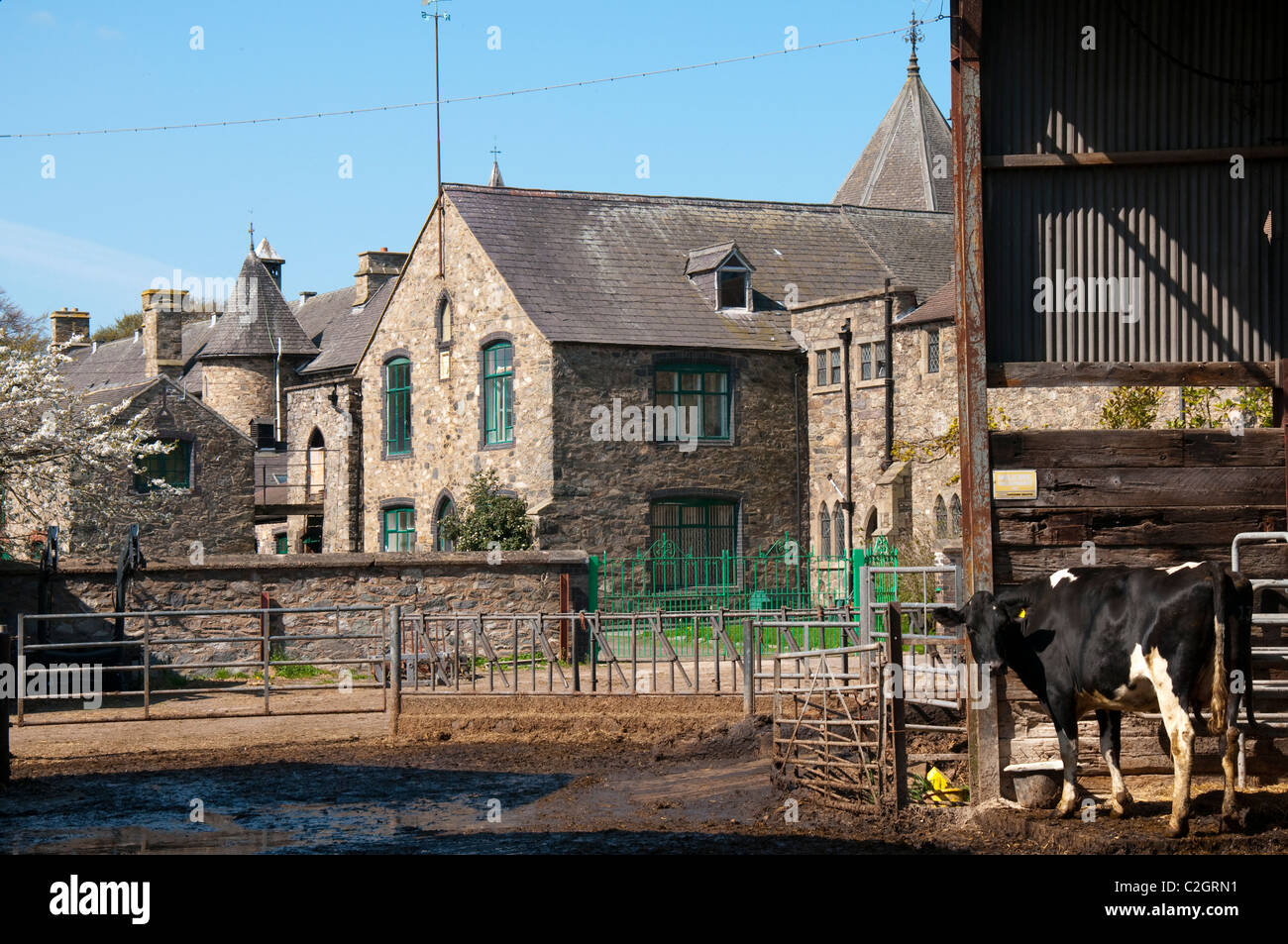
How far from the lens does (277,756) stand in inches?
624

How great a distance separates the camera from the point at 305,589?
2380cm

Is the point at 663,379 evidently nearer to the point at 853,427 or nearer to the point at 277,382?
the point at 853,427

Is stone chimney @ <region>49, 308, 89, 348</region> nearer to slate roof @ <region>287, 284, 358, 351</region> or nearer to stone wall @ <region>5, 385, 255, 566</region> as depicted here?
slate roof @ <region>287, 284, 358, 351</region>

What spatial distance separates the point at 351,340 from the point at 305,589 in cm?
1974

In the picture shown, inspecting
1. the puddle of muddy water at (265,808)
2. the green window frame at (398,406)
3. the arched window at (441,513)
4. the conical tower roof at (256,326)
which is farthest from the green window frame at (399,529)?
the puddle of muddy water at (265,808)

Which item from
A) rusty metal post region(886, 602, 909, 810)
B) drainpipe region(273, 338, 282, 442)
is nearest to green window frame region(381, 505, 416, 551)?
drainpipe region(273, 338, 282, 442)

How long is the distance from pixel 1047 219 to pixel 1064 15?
1.54m

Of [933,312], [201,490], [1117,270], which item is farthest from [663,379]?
[1117,270]

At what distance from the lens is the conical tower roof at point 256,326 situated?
4809 cm

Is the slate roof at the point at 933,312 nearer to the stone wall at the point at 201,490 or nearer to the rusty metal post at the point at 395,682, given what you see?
the rusty metal post at the point at 395,682

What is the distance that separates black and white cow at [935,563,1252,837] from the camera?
9.26m

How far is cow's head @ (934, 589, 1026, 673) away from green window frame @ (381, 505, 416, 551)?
2487 cm
